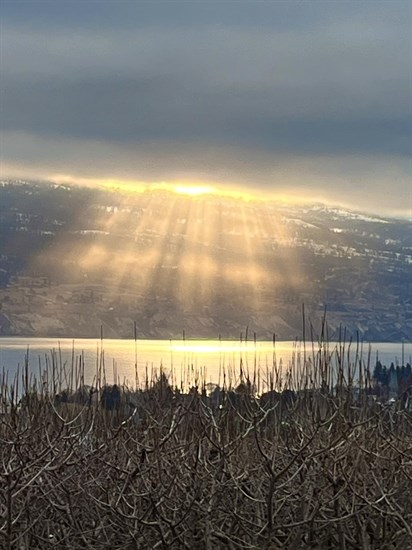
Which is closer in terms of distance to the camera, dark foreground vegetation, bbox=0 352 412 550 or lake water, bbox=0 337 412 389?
dark foreground vegetation, bbox=0 352 412 550

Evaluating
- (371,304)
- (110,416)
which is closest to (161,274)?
(371,304)

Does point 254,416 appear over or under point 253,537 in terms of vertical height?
over

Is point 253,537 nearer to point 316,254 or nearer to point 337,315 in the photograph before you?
point 337,315

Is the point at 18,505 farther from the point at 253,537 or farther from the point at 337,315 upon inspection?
the point at 337,315

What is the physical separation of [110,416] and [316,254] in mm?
180720

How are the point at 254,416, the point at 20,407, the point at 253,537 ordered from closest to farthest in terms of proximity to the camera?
the point at 254,416, the point at 253,537, the point at 20,407

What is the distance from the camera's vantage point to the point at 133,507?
29.0ft

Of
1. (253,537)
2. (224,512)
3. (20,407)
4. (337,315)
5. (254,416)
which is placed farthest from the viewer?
(337,315)

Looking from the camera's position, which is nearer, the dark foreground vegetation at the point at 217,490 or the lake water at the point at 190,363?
the dark foreground vegetation at the point at 217,490

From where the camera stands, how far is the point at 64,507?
9211mm

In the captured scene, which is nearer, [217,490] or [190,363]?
[217,490]

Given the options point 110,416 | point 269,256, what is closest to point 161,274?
point 269,256

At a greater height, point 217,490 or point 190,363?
point 190,363

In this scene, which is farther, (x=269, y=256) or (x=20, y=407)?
(x=269, y=256)
